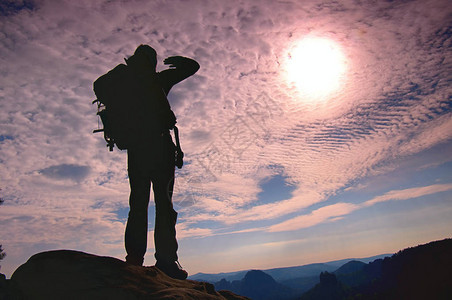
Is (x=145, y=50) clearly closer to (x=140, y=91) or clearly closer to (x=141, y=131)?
(x=140, y=91)

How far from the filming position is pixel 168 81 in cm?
761

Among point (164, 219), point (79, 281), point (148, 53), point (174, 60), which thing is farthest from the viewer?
point (174, 60)

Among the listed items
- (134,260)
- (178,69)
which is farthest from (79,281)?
(178,69)

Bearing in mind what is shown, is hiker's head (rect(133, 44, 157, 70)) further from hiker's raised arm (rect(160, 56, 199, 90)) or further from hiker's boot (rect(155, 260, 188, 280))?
hiker's boot (rect(155, 260, 188, 280))

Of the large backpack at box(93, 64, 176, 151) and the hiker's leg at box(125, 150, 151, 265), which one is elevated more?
the large backpack at box(93, 64, 176, 151)

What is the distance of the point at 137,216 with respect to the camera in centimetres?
656

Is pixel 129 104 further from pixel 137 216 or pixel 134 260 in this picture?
pixel 134 260

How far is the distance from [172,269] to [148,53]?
6129 millimetres

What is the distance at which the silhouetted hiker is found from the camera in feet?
21.7

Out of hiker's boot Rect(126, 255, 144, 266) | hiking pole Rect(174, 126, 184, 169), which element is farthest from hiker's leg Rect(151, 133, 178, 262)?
hiker's boot Rect(126, 255, 144, 266)

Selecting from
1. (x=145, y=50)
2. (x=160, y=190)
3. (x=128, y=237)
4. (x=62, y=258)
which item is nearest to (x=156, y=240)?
(x=128, y=237)

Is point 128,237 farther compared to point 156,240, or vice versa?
point 156,240

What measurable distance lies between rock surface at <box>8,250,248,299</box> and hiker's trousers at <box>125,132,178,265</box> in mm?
1903

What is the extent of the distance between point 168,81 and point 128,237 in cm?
463
